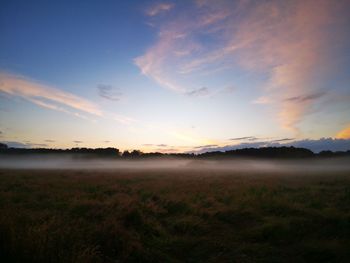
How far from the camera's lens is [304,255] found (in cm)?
725

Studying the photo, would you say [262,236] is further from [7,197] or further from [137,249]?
[7,197]

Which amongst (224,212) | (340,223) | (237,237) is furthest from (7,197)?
(340,223)

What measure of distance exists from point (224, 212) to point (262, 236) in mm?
3504

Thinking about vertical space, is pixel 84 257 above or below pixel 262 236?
above

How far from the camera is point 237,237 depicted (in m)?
9.08

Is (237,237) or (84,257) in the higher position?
(84,257)

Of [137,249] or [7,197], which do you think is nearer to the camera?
[137,249]

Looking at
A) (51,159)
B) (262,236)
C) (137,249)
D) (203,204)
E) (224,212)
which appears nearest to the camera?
(137,249)

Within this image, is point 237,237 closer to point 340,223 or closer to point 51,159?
point 340,223

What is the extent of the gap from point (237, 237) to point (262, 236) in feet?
2.70

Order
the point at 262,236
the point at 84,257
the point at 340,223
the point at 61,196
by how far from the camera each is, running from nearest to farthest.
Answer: the point at 84,257 → the point at 262,236 → the point at 340,223 → the point at 61,196

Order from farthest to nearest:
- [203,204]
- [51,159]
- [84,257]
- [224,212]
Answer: [51,159]
[203,204]
[224,212]
[84,257]

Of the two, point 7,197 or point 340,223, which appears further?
point 7,197

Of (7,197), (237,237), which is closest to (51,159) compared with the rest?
(7,197)
